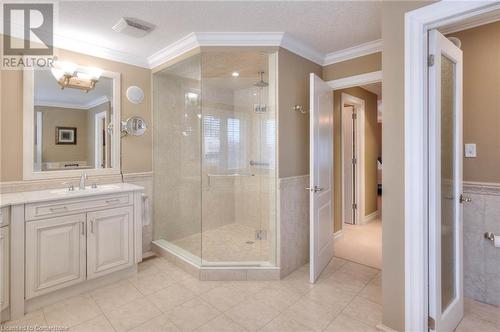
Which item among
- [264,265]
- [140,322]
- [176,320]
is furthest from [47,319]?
[264,265]

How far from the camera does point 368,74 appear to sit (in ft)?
9.14

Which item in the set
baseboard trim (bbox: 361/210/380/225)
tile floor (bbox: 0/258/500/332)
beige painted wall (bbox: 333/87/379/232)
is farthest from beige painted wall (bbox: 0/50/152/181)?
baseboard trim (bbox: 361/210/380/225)

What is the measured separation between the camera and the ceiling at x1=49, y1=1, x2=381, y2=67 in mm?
1979

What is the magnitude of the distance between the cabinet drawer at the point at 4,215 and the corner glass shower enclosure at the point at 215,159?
4.88 feet

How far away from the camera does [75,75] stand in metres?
2.64

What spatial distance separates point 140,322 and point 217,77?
247 cm

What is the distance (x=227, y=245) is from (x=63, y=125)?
2135 millimetres

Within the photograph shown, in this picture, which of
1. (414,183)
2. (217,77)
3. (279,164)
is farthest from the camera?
(217,77)

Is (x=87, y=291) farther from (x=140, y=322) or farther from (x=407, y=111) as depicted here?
(x=407, y=111)

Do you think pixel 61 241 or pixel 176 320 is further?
pixel 61 241

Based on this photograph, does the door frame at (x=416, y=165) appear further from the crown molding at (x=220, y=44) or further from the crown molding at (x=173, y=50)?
the crown molding at (x=173, y=50)

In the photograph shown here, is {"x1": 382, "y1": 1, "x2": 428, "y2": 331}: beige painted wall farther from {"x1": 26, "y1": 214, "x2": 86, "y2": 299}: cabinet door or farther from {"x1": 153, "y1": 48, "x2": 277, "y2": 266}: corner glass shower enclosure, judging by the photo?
{"x1": 26, "y1": 214, "x2": 86, "y2": 299}: cabinet door

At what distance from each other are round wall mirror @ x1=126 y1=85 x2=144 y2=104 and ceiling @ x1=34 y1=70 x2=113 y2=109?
187 mm

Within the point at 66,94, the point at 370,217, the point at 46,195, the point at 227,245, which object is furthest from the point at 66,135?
the point at 370,217
